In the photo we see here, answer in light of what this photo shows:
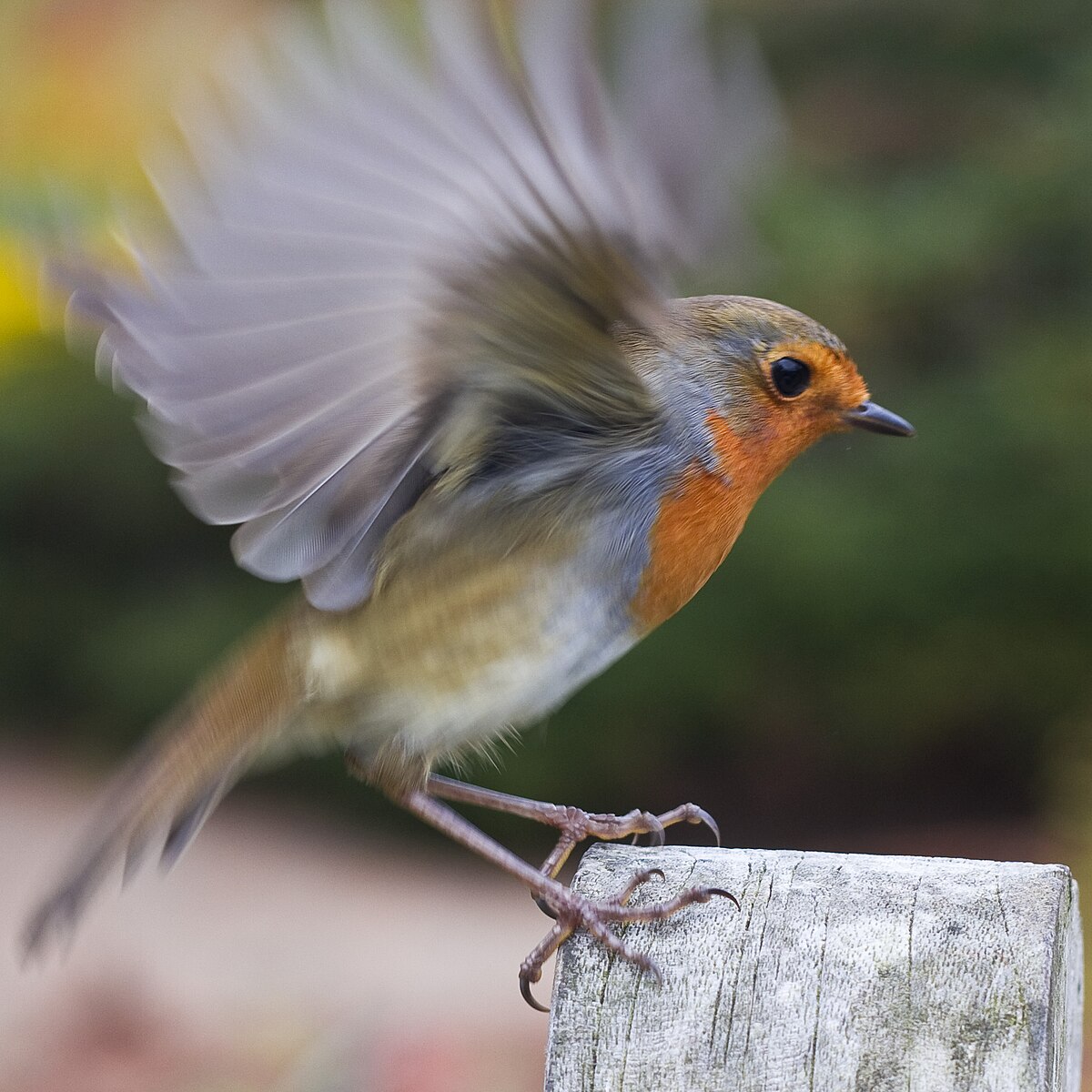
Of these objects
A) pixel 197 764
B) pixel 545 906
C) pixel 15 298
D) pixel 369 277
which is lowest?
pixel 15 298

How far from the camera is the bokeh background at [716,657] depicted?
4.41 metres

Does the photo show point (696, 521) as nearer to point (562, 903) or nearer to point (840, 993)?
point (562, 903)

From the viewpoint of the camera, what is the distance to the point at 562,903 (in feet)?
5.15

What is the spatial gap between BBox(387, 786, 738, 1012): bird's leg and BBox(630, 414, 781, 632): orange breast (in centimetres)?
33

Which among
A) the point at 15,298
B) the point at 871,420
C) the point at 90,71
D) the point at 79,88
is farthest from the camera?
the point at 90,71

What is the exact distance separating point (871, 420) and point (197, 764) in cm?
95

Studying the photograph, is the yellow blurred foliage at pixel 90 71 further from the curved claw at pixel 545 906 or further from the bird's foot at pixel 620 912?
the bird's foot at pixel 620 912

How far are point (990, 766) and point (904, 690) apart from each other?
599 mm

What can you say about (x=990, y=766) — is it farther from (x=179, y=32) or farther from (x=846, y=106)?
(x=179, y=32)

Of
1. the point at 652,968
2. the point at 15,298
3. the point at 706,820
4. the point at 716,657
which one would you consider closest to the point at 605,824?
the point at 706,820

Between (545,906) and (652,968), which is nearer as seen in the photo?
(652,968)

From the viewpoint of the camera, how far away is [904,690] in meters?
4.88

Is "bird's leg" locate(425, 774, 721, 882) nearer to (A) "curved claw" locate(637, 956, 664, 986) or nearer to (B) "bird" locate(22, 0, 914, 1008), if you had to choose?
(B) "bird" locate(22, 0, 914, 1008)

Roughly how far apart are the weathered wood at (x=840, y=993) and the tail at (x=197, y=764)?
78 cm
